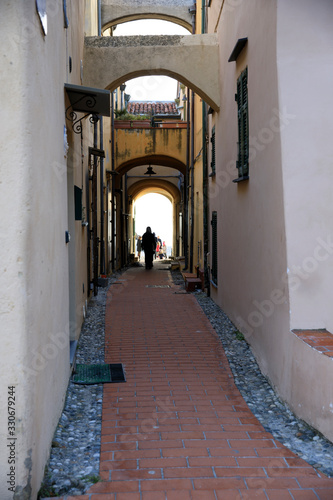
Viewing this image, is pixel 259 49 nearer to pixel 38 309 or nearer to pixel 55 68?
pixel 55 68

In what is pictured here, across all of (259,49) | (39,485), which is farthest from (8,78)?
(259,49)

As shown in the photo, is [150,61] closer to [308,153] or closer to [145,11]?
[308,153]

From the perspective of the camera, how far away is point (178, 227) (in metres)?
28.2

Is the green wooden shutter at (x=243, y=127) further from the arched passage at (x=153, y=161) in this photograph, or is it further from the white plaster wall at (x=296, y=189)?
the arched passage at (x=153, y=161)

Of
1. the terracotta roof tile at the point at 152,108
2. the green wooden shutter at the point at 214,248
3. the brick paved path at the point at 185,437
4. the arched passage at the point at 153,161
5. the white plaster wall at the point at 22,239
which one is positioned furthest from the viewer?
the terracotta roof tile at the point at 152,108

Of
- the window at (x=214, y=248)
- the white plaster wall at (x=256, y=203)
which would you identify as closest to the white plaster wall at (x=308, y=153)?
the white plaster wall at (x=256, y=203)

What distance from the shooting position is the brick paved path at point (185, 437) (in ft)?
10.7

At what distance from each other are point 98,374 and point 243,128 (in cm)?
370

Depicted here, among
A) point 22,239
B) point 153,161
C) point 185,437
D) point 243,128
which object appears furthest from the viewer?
point 153,161

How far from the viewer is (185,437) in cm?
403

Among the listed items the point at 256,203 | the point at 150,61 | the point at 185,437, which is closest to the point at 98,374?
the point at 185,437

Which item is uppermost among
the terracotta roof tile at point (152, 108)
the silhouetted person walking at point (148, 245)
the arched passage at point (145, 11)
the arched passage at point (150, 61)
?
the terracotta roof tile at point (152, 108)

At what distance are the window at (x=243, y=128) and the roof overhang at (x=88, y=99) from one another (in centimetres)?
185

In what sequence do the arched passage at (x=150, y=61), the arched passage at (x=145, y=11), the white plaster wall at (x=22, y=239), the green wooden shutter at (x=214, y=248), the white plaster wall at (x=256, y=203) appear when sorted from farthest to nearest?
the arched passage at (x=145, y=11) < the green wooden shutter at (x=214, y=248) < the arched passage at (x=150, y=61) < the white plaster wall at (x=256, y=203) < the white plaster wall at (x=22, y=239)
